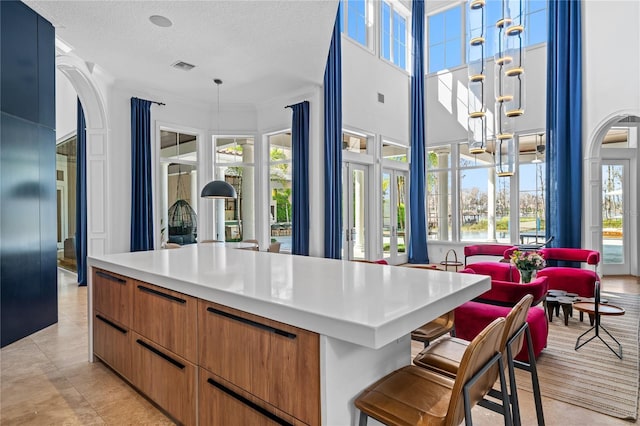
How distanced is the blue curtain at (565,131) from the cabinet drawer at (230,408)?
695 centimetres

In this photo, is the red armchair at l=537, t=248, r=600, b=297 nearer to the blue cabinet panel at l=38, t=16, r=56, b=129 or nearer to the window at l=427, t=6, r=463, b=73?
the window at l=427, t=6, r=463, b=73

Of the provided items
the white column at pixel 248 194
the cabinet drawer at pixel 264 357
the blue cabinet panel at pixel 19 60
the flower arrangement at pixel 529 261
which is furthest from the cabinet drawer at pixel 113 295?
the white column at pixel 248 194

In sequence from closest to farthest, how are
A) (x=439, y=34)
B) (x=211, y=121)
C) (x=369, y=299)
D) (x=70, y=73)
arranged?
(x=369, y=299) < (x=70, y=73) < (x=211, y=121) < (x=439, y=34)

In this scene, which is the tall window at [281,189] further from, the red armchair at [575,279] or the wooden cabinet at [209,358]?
the wooden cabinet at [209,358]

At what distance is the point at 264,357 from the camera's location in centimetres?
145

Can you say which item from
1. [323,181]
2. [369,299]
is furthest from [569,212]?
[369,299]

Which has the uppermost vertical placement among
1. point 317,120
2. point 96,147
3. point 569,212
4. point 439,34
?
point 439,34

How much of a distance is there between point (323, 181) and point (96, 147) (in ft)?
12.2

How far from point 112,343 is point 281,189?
16.2 ft

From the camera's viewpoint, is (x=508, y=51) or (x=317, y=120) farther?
(x=317, y=120)

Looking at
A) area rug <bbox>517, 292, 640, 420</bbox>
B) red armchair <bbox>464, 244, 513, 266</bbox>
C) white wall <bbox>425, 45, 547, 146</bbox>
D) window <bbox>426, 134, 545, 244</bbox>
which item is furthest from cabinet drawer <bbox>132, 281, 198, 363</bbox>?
window <bbox>426, 134, 545, 244</bbox>

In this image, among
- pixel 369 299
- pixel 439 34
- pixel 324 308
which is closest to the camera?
pixel 324 308

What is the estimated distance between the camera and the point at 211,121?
7500 mm

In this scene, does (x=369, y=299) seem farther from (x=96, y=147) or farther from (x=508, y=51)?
(x=96, y=147)
